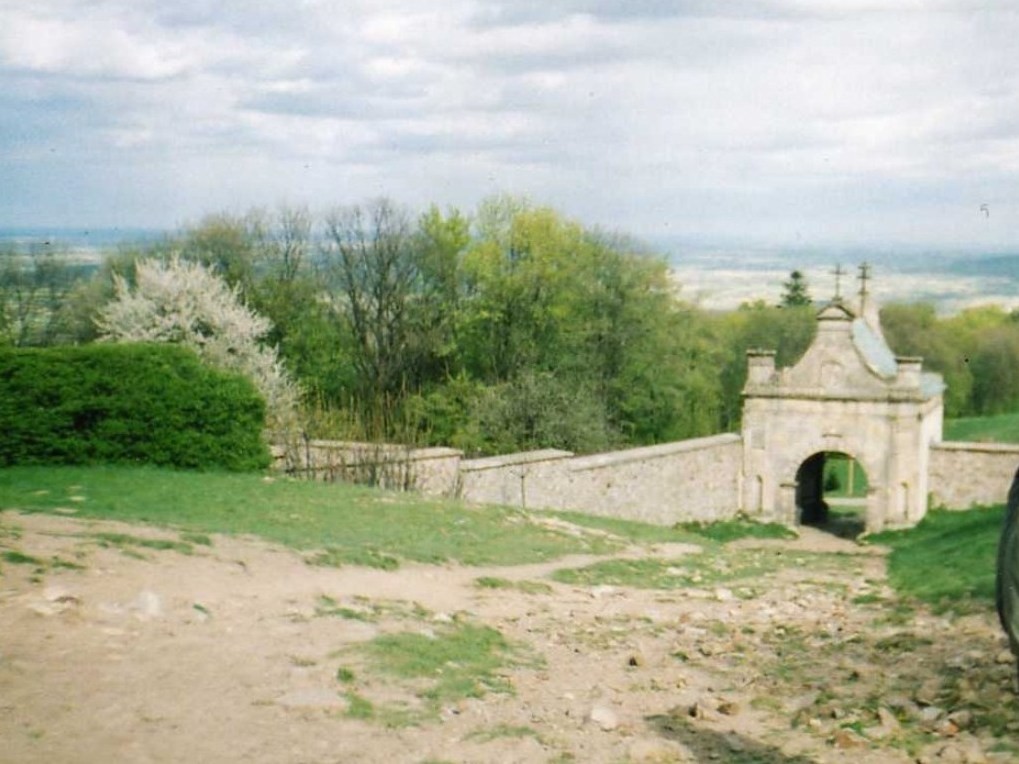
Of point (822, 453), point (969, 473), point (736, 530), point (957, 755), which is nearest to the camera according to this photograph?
Result: point (957, 755)

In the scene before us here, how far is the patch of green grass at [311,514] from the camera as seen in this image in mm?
14484

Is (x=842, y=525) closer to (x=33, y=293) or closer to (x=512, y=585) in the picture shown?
(x=512, y=585)

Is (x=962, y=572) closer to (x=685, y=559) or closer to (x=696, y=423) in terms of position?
(x=685, y=559)

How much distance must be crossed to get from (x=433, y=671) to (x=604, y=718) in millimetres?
1531

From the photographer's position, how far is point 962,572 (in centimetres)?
1559

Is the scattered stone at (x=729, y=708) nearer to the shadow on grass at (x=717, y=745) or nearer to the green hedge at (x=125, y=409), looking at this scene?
the shadow on grass at (x=717, y=745)

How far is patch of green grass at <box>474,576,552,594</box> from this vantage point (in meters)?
13.6

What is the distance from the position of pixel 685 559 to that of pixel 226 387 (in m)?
9.10

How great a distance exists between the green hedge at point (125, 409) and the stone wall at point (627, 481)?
5.88m

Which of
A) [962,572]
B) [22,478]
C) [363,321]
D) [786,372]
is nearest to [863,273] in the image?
[786,372]

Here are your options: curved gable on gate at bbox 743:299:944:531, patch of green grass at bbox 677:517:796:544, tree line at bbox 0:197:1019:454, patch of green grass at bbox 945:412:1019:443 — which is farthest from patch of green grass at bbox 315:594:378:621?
patch of green grass at bbox 945:412:1019:443

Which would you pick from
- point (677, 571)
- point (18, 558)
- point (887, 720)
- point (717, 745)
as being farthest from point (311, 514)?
point (887, 720)

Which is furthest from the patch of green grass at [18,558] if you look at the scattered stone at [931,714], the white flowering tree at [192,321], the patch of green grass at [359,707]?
the white flowering tree at [192,321]

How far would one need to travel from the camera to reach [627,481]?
30672 millimetres
